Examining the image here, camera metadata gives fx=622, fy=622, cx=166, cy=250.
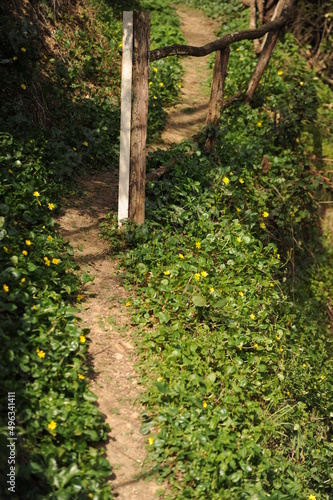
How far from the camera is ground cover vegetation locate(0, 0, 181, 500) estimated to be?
12.5 ft

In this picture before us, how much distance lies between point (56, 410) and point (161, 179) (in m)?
3.14

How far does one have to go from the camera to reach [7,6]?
21.4ft

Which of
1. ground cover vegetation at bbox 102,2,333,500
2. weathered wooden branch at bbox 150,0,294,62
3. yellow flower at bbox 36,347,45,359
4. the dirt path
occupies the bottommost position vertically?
ground cover vegetation at bbox 102,2,333,500

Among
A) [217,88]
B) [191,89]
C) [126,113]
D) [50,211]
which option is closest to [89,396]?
[50,211]

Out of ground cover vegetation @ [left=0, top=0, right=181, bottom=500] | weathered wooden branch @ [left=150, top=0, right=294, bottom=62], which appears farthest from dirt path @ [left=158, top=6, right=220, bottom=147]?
weathered wooden branch @ [left=150, top=0, right=294, bottom=62]

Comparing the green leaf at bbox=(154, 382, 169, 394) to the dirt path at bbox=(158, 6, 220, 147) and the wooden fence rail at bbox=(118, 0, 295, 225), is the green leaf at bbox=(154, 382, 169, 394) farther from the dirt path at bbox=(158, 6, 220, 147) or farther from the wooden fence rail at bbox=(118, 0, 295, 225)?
the dirt path at bbox=(158, 6, 220, 147)

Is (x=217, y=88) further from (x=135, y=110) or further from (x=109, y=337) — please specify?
(x=109, y=337)

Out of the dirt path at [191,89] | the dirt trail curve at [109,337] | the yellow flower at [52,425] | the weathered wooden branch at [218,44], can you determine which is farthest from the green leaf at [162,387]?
the dirt path at [191,89]

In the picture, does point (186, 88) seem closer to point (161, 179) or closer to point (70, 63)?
point (70, 63)

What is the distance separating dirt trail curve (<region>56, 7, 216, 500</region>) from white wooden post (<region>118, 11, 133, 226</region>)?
0.44m

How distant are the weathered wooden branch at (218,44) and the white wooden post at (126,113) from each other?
28cm

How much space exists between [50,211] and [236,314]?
6.33 ft

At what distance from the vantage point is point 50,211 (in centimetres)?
567

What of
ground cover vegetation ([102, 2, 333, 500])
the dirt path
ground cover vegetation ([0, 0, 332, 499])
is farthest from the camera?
the dirt path
